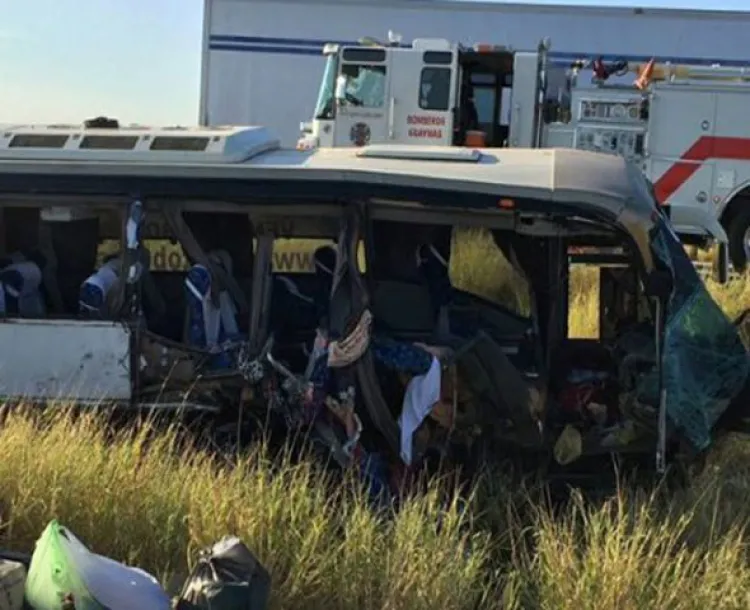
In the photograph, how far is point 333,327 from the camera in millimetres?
4434

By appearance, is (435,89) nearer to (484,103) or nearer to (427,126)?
(427,126)

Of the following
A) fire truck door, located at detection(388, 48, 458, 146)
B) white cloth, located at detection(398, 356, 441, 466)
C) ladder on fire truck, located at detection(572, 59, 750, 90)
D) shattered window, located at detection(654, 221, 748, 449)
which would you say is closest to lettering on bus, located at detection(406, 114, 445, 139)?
fire truck door, located at detection(388, 48, 458, 146)

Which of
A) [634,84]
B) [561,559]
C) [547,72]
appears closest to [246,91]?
[547,72]

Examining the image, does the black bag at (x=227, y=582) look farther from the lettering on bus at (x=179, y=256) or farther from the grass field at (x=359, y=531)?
the lettering on bus at (x=179, y=256)

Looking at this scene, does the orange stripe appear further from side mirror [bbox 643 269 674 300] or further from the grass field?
the grass field

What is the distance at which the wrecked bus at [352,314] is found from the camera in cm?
434

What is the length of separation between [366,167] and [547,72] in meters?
10.6

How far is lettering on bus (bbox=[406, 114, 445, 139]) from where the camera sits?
1411 centimetres

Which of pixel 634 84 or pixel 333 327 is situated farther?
pixel 634 84

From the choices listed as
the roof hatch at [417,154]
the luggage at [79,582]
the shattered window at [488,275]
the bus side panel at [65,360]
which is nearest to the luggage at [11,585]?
the luggage at [79,582]

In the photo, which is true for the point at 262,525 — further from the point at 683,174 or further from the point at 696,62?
the point at 696,62

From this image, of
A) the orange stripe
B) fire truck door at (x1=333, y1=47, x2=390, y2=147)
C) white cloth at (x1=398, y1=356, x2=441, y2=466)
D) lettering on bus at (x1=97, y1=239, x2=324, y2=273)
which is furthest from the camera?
fire truck door at (x1=333, y1=47, x2=390, y2=147)

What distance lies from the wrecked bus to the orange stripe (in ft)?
31.1

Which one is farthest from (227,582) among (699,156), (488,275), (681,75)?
(681,75)
